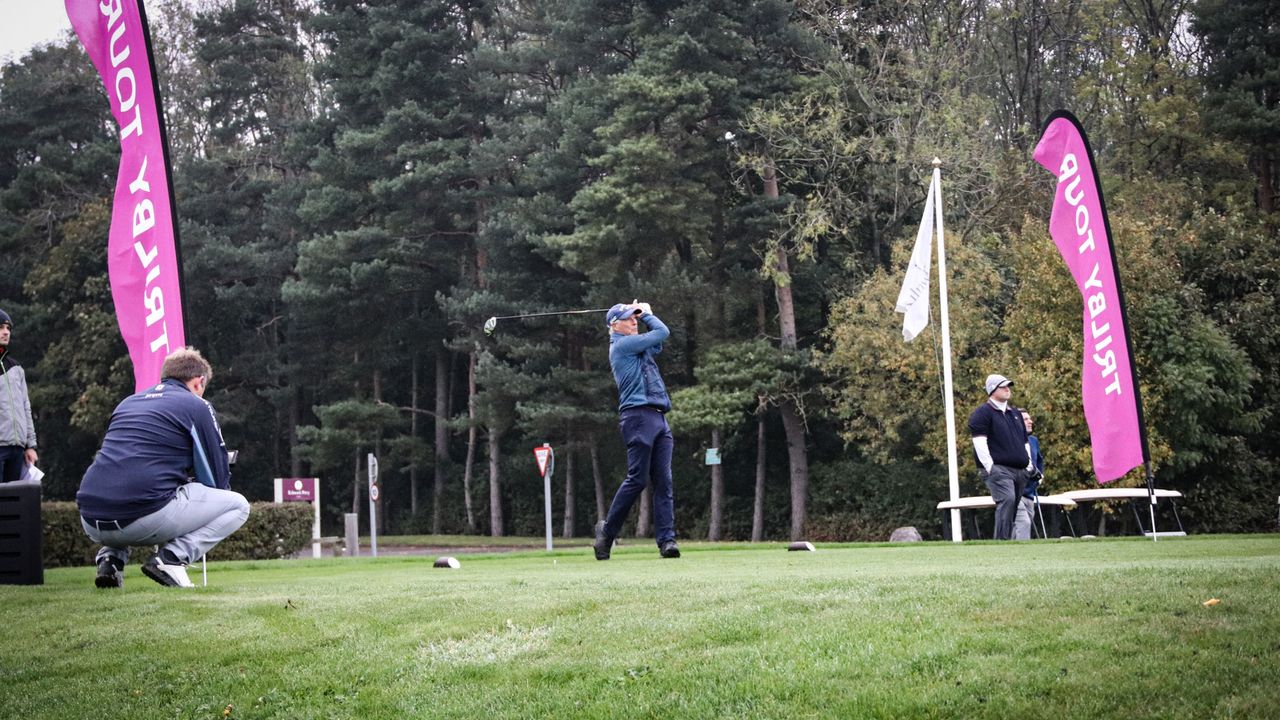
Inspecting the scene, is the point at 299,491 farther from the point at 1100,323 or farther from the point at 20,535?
the point at 20,535

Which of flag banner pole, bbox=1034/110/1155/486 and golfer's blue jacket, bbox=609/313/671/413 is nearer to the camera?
golfer's blue jacket, bbox=609/313/671/413

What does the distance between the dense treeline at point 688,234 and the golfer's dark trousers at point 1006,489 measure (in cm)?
1280

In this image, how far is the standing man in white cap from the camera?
48.1ft

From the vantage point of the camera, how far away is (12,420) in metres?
11.9

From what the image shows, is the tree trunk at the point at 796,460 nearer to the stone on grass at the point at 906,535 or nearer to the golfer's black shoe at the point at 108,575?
the stone on grass at the point at 906,535

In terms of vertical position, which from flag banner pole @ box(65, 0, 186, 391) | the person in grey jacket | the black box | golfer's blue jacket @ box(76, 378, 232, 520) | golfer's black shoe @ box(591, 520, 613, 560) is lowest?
golfer's black shoe @ box(591, 520, 613, 560)

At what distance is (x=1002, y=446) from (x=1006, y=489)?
1.61 feet

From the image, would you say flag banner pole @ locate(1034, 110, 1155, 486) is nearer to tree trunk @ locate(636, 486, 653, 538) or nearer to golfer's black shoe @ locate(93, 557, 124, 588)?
golfer's black shoe @ locate(93, 557, 124, 588)

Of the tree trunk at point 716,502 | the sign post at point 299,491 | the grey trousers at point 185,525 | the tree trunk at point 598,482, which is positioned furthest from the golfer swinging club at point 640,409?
the tree trunk at point 598,482

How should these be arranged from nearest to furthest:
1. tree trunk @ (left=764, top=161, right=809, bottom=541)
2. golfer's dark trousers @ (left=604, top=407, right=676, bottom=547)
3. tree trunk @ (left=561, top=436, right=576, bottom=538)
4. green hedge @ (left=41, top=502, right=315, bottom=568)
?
1. golfer's dark trousers @ (left=604, top=407, right=676, bottom=547)
2. green hedge @ (left=41, top=502, right=315, bottom=568)
3. tree trunk @ (left=764, top=161, right=809, bottom=541)
4. tree trunk @ (left=561, top=436, right=576, bottom=538)

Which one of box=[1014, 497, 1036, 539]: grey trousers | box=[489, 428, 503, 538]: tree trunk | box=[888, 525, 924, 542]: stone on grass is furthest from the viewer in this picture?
box=[489, 428, 503, 538]: tree trunk

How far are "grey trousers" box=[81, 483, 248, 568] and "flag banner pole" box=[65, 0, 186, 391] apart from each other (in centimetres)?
270

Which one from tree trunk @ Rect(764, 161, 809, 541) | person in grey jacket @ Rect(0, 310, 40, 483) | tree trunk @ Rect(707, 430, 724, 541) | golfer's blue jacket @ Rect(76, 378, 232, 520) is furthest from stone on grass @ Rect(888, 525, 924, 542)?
golfer's blue jacket @ Rect(76, 378, 232, 520)

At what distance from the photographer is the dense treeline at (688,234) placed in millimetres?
31078
